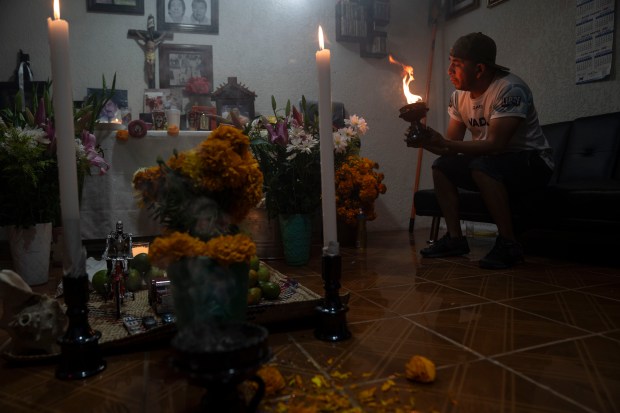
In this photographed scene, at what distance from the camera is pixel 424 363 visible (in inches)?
33.2

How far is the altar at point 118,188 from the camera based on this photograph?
2.63m

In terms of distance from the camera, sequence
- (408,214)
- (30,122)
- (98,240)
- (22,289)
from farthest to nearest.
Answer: (408,214)
(98,240)
(30,122)
(22,289)

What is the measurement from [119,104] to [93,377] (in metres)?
2.82

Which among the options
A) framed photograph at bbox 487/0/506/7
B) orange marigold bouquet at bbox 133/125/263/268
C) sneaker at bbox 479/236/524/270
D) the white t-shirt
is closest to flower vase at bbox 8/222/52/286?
orange marigold bouquet at bbox 133/125/263/268

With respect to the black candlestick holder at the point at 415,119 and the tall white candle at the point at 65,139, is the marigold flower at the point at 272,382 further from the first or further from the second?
the black candlestick holder at the point at 415,119

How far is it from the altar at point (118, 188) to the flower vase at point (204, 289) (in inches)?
77.3

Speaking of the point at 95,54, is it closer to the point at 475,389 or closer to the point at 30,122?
the point at 30,122

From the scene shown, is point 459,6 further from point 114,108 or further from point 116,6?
point 114,108

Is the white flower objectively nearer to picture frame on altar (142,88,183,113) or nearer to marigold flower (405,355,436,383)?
marigold flower (405,355,436,383)

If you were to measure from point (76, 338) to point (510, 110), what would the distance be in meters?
1.83

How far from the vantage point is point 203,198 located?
0.78 m

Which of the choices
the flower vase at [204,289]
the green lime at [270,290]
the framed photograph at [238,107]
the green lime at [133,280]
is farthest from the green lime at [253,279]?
the framed photograph at [238,107]

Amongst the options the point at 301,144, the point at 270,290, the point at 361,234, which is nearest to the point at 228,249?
the point at 270,290

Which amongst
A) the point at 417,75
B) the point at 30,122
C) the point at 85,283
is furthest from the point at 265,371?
the point at 417,75
